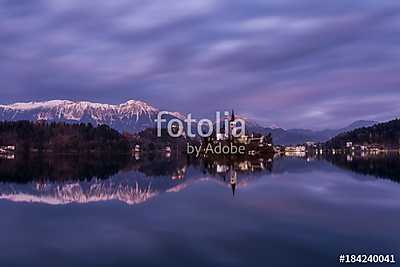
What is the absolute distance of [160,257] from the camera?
55.2ft

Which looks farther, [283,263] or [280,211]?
[280,211]

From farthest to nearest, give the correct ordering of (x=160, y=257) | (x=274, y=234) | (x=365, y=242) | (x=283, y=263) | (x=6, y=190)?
(x=6, y=190) → (x=274, y=234) → (x=365, y=242) → (x=160, y=257) → (x=283, y=263)

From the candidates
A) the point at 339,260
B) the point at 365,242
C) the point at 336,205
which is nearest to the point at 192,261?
the point at 339,260

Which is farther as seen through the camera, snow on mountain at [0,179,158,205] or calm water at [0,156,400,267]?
snow on mountain at [0,179,158,205]

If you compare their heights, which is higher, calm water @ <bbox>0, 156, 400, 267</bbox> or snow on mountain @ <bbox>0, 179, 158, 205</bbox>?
snow on mountain @ <bbox>0, 179, 158, 205</bbox>

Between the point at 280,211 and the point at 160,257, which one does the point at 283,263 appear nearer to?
the point at 160,257

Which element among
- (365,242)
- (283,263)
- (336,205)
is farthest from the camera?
(336,205)

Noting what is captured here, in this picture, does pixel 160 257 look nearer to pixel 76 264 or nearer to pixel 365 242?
pixel 76 264

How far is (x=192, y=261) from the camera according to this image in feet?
53.0

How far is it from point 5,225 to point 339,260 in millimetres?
17126

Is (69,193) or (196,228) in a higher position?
(69,193)

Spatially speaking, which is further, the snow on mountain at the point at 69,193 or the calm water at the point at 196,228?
the snow on mountain at the point at 69,193

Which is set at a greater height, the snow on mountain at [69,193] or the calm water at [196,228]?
the snow on mountain at [69,193]

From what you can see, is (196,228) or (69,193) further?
(69,193)
